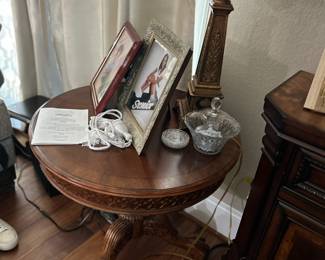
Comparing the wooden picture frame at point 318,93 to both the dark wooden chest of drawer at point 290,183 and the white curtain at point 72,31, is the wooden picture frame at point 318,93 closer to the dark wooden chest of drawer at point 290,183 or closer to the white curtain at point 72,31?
the dark wooden chest of drawer at point 290,183

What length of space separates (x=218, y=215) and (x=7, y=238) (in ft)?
2.86

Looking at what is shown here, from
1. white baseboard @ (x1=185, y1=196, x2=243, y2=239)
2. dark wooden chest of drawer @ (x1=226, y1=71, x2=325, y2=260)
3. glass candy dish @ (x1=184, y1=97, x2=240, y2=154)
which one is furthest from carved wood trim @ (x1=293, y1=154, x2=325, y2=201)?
white baseboard @ (x1=185, y1=196, x2=243, y2=239)

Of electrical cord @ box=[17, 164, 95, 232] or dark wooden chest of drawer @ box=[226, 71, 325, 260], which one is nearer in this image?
dark wooden chest of drawer @ box=[226, 71, 325, 260]

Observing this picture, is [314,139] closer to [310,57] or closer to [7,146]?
[310,57]

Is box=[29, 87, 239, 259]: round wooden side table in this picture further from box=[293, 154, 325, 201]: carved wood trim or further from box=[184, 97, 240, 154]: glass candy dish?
box=[293, 154, 325, 201]: carved wood trim

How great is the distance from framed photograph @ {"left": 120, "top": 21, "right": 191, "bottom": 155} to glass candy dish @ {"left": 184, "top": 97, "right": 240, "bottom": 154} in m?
0.12

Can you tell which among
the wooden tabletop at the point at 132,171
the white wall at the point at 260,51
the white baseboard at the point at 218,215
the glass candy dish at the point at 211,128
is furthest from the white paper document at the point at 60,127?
the white baseboard at the point at 218,215

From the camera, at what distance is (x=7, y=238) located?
1229mm

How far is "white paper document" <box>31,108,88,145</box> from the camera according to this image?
87 centimetres

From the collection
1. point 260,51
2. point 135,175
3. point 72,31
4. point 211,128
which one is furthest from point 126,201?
point 72,31

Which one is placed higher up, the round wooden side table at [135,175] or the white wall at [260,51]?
the white wall at [260,51]

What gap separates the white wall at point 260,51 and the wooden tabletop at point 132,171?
30cm

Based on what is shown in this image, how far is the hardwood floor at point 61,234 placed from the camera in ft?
4.10

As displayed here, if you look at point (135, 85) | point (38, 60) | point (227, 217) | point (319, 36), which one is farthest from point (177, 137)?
point (38, 60)
